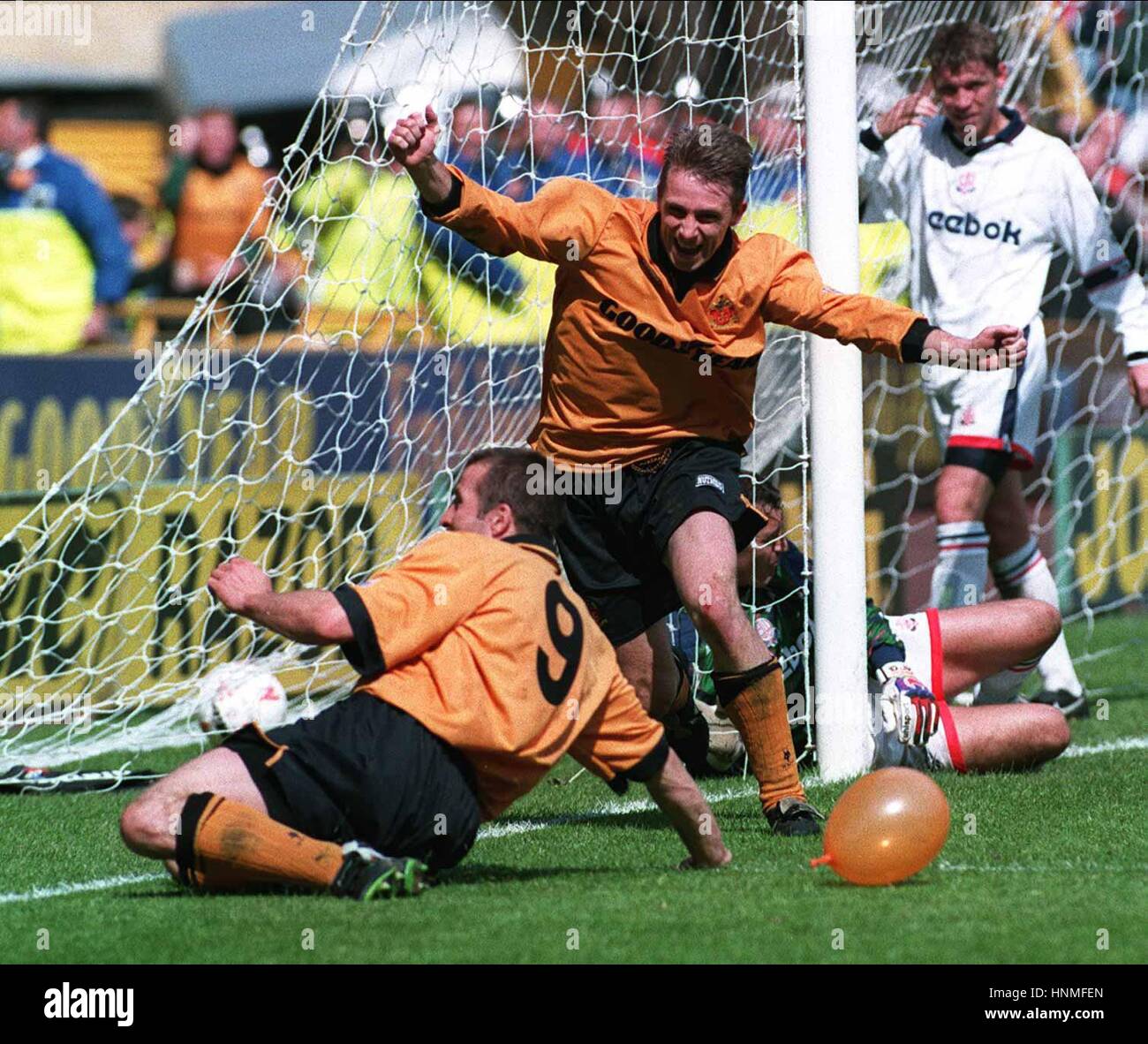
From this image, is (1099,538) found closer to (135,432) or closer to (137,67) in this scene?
(135,432)

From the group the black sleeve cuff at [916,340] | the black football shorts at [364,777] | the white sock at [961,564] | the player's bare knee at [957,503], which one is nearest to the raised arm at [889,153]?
the player's bare knee at [957,503]

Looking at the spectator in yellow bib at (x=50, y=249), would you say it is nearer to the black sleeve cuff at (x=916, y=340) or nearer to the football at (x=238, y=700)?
the football at (x=238, y=700)

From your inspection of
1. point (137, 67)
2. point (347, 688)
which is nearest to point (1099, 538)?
point (347, 688)

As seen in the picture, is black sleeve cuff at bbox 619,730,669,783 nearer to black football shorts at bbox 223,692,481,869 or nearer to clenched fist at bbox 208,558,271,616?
black football shorts at bbox 223,692,481,869

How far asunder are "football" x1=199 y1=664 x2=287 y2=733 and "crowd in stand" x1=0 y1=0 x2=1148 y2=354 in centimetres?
134

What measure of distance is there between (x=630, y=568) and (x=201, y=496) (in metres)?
2.58

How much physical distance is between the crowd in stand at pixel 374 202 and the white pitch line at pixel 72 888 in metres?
2.08

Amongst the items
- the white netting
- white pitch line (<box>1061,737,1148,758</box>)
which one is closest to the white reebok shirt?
the white netting

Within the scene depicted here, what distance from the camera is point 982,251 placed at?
7789mm

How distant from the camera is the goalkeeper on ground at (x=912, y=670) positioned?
638 centimetres

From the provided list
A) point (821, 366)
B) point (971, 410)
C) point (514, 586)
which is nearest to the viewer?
point (514, 586)

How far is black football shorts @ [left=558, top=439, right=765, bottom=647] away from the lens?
5.48 m

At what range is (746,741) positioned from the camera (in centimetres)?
553

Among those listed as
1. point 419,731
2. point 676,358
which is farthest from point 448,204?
point 419,731
